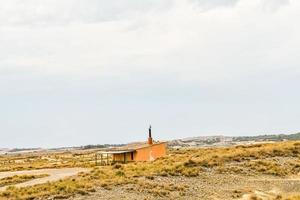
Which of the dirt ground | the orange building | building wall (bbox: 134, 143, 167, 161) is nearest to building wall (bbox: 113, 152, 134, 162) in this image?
the orange building

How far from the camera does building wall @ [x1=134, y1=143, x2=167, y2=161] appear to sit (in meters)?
61.4

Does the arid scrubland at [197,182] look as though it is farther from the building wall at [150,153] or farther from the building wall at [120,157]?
the building wall at [120,157]

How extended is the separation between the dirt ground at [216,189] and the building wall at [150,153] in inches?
813

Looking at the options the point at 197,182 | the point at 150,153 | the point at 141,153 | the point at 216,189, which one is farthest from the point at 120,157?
the point at 216,189

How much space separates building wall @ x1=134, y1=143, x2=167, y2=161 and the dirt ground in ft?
67.7

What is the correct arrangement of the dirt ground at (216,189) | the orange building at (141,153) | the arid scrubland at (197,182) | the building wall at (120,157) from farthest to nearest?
1. the building wall at (120,157)
2. the orange building at (141,153)
3. the arid scrubland at (197,182)
4. the dirt ground at (216,189)

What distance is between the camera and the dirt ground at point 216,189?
32750 millimetres

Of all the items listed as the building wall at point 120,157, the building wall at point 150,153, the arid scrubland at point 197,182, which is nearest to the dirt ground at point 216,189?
the arid scrubland at point 197,182

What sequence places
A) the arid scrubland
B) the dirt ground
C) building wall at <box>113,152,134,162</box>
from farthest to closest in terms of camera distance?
building wall at <box>113,152,134,162</box> < the arid scrubland < the dirt ground

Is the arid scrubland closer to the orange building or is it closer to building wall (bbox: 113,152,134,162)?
the orange building

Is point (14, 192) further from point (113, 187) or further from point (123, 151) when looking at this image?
point (123, 151)

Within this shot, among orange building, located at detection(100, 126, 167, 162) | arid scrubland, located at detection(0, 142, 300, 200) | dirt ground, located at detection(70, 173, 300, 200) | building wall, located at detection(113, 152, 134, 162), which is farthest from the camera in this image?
building wall, located at detection(113, 152, 134, 162)

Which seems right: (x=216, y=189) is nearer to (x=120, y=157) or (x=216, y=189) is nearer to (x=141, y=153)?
(x=141, y=153)

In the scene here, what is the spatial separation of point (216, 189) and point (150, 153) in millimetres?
27312
